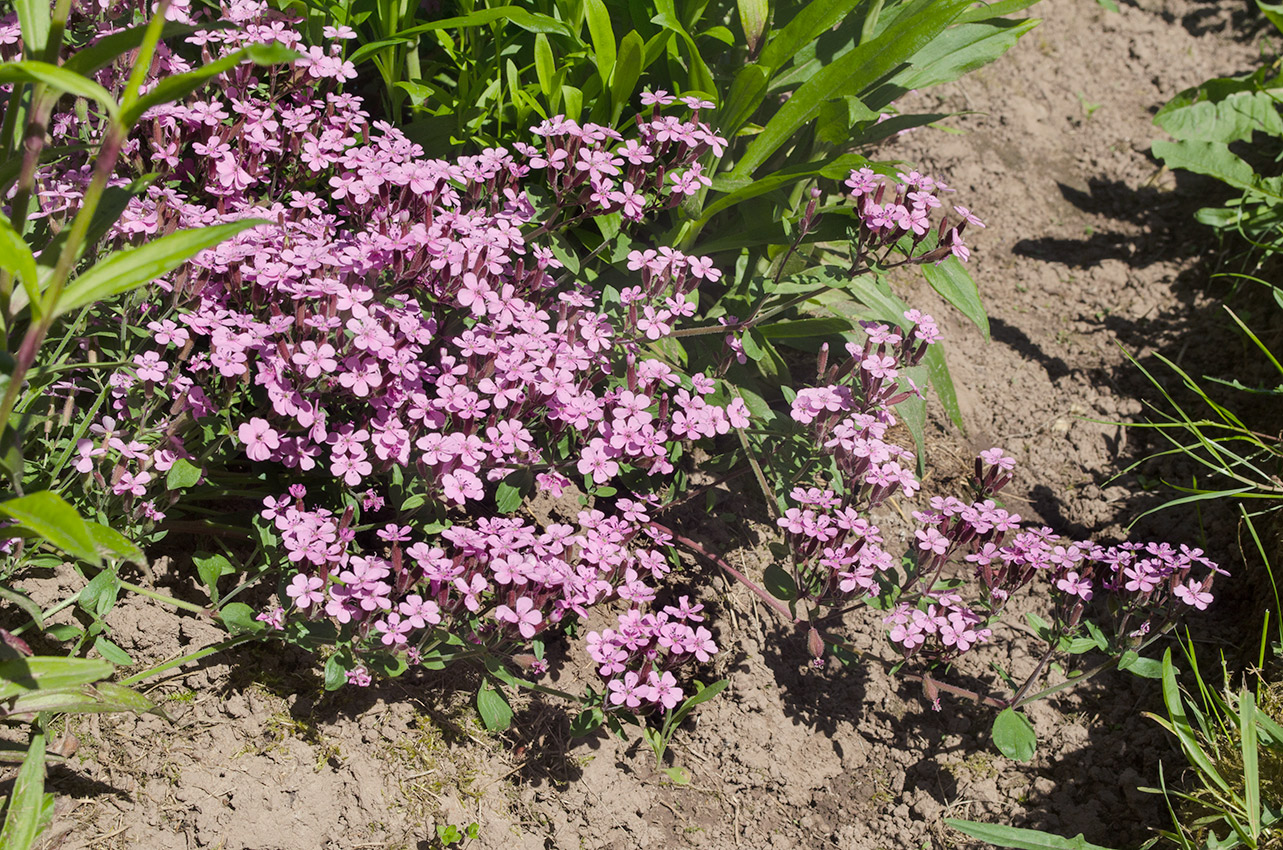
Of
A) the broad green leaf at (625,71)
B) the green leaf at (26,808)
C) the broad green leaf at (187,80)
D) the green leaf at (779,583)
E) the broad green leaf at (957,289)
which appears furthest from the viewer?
the broad green leaf at (957,289)

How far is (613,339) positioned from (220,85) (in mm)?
1303

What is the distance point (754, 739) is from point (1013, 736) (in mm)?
684

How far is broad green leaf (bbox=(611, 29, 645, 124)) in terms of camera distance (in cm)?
274

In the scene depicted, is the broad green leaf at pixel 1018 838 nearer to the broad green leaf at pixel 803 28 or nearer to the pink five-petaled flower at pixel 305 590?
the pink five-petaled flower at pixel 305 590

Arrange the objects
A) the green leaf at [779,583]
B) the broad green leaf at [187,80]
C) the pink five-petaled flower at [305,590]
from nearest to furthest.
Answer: the broad green leaf at [187,80] < the pink five-petaled flower at [305,590] < the green leaf at [779,583]

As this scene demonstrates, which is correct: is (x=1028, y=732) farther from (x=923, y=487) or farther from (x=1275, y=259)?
(x=1275, y=259)

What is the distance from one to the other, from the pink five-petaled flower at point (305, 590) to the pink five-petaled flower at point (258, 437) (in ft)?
0.93

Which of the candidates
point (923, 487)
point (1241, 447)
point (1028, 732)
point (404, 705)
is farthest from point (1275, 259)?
point (404, 705)

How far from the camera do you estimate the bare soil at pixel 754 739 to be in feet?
7.34

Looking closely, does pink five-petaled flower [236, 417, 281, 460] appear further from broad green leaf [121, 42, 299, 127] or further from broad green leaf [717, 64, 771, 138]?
broad green leaf [717, 64, 771, 138]

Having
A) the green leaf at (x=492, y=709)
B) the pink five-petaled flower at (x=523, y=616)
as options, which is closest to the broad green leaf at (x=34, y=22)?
the pink five-petaled flower at (x=523, y=616)

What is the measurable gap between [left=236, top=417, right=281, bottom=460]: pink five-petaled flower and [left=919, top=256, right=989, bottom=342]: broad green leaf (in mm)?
1991

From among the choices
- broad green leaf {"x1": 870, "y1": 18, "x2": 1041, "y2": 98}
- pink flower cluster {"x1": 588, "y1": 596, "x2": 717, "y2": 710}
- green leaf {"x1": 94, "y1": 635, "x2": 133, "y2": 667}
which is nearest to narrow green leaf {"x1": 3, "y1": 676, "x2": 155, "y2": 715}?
green leaf {"x1": 94, "y1": 635, "x2": 133, "y2": 667}

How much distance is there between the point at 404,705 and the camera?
8.17 feet
